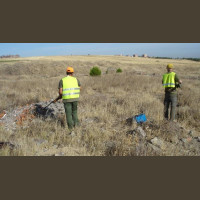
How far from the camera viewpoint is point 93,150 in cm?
377

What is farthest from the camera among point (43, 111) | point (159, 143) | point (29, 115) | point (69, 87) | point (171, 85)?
point (43, 111)

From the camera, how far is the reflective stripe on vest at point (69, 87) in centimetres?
464

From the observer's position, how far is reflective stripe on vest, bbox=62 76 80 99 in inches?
183

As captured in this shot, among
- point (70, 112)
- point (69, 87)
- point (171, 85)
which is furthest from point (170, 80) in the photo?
point (70, 112)

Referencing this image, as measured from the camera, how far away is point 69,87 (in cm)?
466

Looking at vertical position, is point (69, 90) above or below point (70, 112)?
above

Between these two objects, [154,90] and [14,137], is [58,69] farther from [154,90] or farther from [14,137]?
[14,137]

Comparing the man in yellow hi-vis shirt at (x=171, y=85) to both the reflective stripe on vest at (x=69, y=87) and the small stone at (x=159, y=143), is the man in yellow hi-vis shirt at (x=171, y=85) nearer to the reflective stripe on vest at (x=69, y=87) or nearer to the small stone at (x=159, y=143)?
the small stone at (x=159, y=143)

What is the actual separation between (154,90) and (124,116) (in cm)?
534

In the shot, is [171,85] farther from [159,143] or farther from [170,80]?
[159,143]

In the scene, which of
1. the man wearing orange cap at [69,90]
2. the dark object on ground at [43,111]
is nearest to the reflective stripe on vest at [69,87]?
the man wearing orange cap at [69,90]

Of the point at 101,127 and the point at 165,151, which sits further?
the point at 101,127

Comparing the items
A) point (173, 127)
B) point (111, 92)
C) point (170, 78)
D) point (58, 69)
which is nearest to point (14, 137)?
point (173, 127)

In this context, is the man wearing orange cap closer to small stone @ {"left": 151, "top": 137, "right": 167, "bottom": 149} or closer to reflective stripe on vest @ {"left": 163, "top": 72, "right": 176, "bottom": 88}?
small stone @ {"left": 151, "top": 137, "right": 167, "bottom": 149}
